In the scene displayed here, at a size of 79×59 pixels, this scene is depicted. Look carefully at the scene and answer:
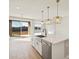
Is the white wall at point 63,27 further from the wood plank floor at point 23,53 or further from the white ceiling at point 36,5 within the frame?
the wood plank floor at point 23,53

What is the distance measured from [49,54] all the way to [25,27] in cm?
1255

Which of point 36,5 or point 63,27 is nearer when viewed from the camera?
point 36,5

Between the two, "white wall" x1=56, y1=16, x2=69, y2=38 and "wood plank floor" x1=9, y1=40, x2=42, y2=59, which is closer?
"wood plank floor" x1=9, y1=40, x2=42, y2=59

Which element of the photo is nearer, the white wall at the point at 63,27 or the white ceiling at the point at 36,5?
the white ceiling at the point at 36,5

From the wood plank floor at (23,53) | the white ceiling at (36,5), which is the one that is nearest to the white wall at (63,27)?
the white ceiling at (36,5)

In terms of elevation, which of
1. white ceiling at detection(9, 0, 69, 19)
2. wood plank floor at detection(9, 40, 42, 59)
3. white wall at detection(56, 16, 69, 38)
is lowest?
A: wood plank floor at detection(9, 40, 42, 59)

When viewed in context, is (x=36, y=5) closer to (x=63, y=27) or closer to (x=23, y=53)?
(x=23, y=53)

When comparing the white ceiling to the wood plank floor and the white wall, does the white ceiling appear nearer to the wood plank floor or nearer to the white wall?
the white wall

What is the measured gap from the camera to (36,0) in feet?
17.3

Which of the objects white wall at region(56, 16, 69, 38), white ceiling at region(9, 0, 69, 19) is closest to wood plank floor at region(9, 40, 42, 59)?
white wall at region(56, 16, 69, 38)

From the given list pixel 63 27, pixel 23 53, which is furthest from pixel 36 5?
pixel 63 27
